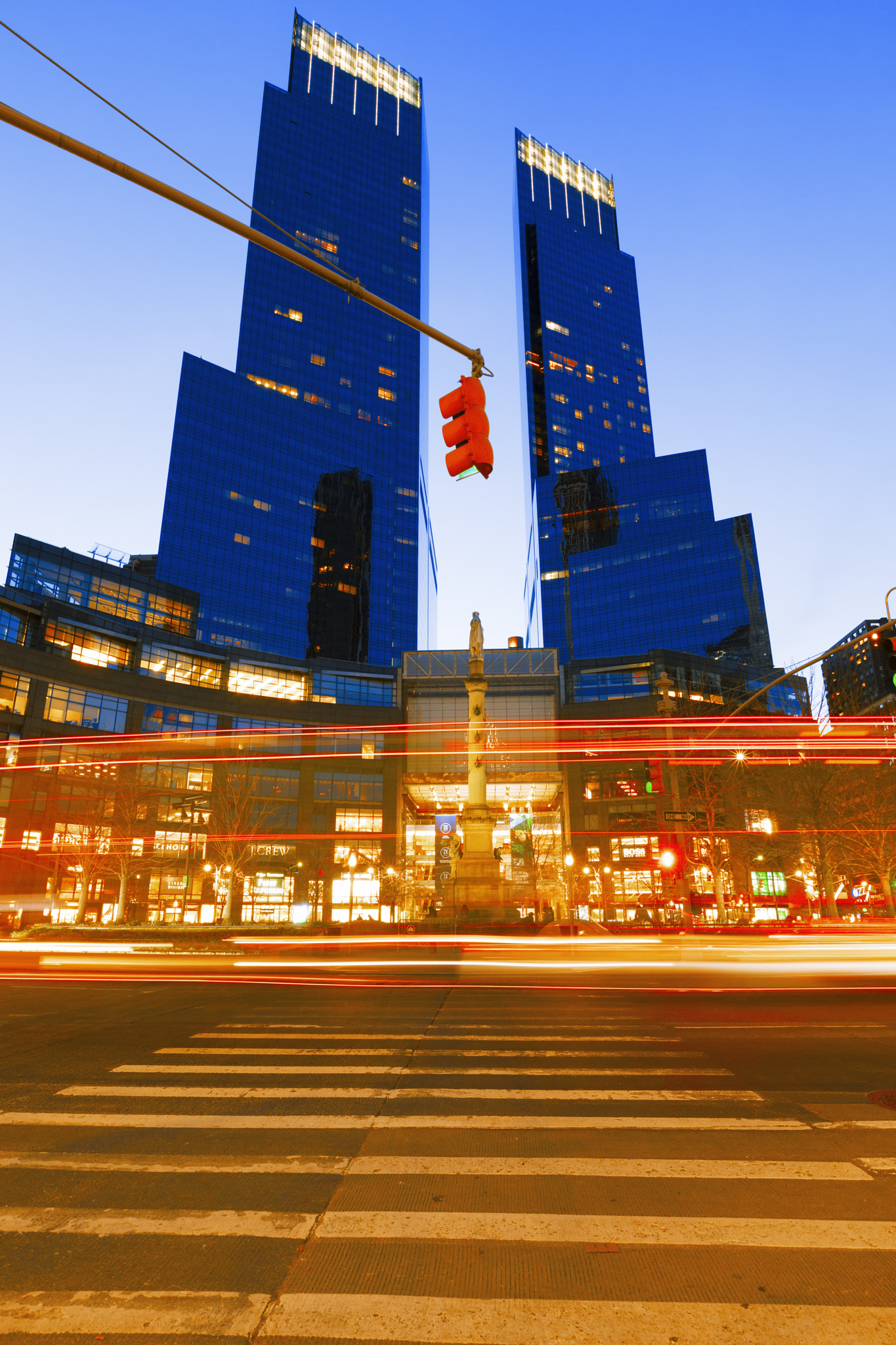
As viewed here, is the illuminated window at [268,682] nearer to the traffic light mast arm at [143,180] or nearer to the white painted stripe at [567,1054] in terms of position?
the white painted stripe at [567,1054]

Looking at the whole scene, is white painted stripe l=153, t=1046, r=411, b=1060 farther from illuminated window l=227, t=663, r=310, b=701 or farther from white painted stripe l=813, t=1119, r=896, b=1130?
illuminated window l=227, t=663, r=310, b=701

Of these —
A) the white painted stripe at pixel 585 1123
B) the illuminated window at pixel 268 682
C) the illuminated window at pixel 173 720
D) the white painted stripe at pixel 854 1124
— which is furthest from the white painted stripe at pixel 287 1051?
the illuminated window at pixel 268 682

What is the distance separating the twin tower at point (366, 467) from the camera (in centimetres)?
12344

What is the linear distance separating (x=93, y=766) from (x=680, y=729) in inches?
1783

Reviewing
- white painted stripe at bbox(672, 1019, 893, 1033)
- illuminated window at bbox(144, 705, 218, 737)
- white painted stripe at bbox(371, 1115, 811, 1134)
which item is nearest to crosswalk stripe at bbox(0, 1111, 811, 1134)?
white painted stripe at bbox(371, 1115, 811, 1134)

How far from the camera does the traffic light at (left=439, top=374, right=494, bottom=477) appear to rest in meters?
8.02

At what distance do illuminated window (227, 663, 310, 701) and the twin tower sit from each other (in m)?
25.8

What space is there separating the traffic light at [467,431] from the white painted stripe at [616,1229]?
664 centimetres

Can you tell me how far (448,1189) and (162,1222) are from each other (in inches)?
81.0

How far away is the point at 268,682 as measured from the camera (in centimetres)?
9231

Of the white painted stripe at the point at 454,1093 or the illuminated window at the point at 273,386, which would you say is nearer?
the white painted stripe at the point at 454,1093

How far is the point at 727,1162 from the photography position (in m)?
6.11

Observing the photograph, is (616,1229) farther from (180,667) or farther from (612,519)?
(612,519)

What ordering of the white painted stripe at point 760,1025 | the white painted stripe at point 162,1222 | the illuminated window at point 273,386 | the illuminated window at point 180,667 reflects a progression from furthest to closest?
the illuminated window at point 273,386
the illuminated window at point 180,667
the white painted stripe at point 760,1025
the white painted stripe at point 162,1222
